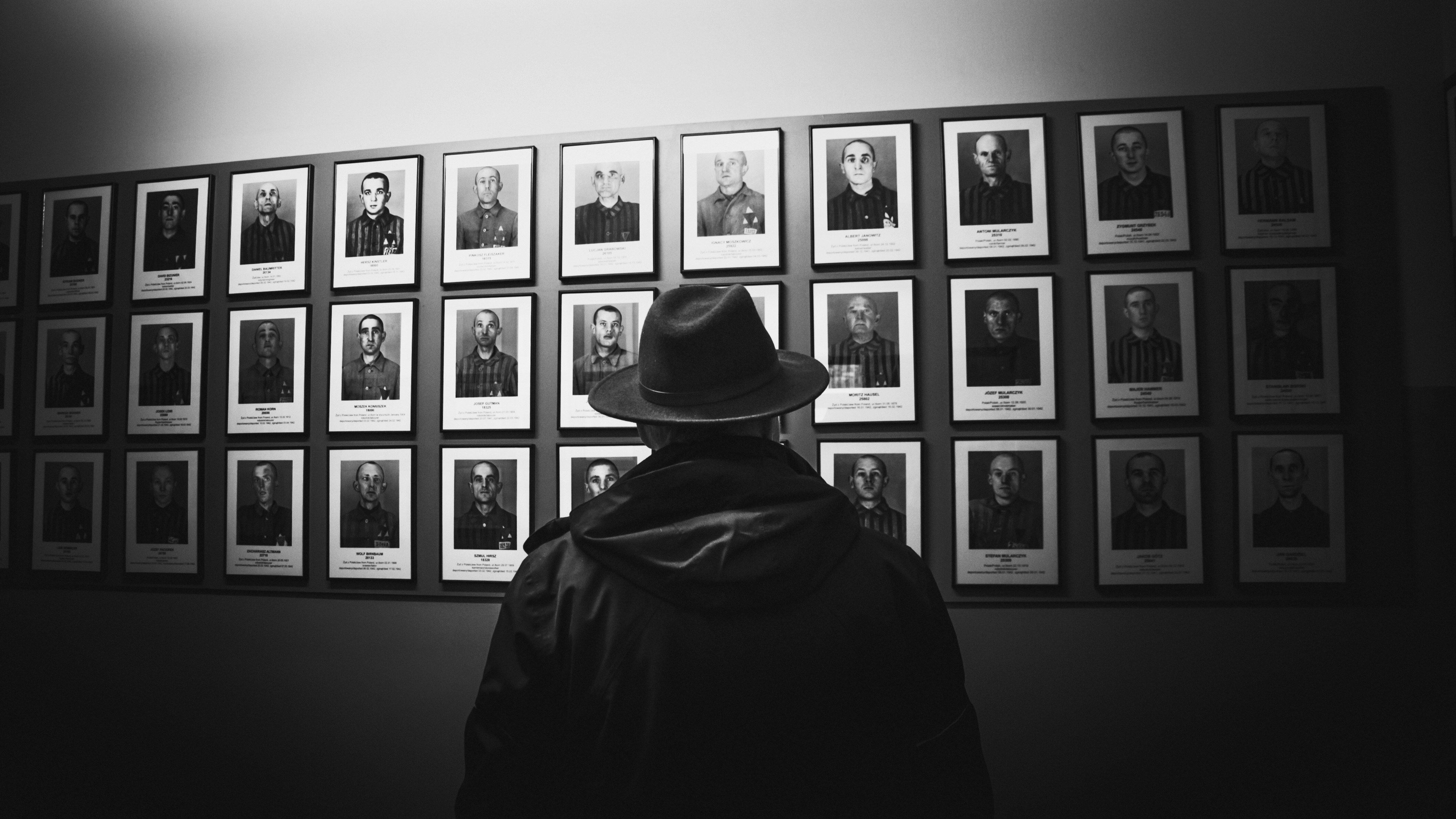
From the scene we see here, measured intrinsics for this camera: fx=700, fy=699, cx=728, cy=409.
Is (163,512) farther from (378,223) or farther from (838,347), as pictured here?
(838,347)

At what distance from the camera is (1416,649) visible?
2.29 m

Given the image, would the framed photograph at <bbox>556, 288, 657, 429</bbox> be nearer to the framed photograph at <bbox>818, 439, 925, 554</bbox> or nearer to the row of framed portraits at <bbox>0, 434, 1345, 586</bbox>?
the row of framed portraits at <bbox>0, 434, 1345, 586</bbox>

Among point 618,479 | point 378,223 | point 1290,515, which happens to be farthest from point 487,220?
point 1290,515

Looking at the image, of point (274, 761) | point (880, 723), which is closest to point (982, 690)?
point (880, 723)

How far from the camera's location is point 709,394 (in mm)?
1366

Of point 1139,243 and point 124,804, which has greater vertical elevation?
point 1139,243

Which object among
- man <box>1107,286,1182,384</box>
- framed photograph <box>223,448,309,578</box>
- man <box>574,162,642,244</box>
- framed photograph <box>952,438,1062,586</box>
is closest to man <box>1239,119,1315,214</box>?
man <box>1107,286,1182,384</box>

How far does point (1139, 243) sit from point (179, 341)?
3.57 meters

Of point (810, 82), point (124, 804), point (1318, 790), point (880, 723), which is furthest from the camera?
point (124, 804)

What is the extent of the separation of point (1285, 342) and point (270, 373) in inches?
143

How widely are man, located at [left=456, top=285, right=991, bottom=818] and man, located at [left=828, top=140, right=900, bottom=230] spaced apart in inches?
48.2

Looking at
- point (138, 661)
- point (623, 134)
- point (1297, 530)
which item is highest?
point (623, 134)

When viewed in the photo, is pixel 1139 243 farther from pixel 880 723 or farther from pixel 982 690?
pixel 880 723

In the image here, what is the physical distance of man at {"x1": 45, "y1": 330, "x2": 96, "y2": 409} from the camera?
279 cm
